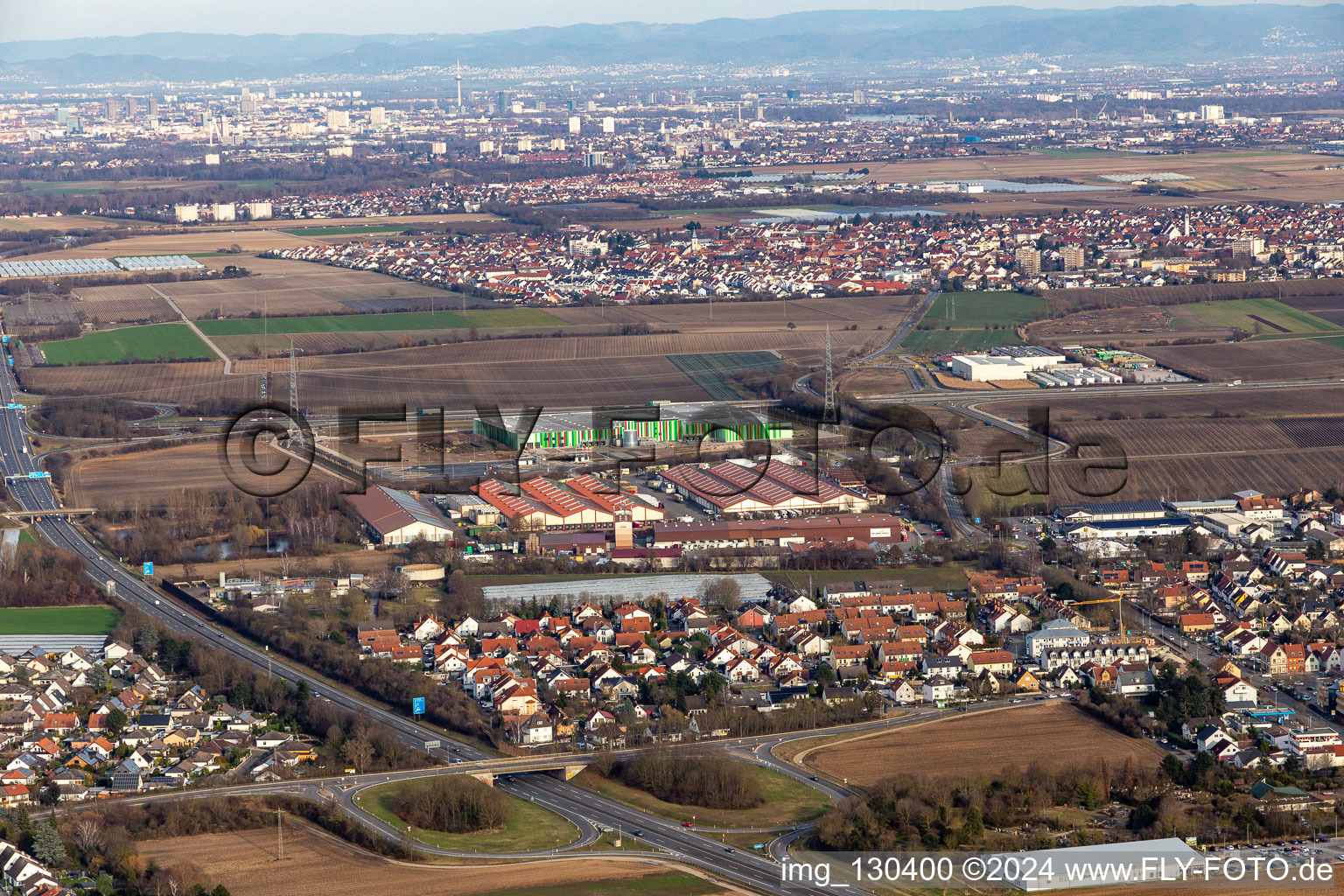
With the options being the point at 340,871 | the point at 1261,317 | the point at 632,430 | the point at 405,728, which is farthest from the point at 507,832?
the point at 1261,317

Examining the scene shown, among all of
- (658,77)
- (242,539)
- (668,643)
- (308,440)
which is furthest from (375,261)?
(658,77)

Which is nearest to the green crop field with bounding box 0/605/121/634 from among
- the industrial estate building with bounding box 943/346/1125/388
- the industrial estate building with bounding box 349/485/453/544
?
the industrial estate building with bounding box 349/485/453/544

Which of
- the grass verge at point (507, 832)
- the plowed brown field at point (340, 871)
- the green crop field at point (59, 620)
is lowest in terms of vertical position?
the green crop field at point (59, 620)

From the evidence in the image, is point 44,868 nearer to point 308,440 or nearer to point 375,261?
point 308,440

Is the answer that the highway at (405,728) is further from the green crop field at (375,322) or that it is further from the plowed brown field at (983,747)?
the green crop field at (375,322)

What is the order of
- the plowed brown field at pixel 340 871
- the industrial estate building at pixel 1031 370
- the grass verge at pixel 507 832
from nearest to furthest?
the plowed brown field at pixel 340 871, the grass verge at pixel 507 832, the industrial estate building at pixel 1031 370

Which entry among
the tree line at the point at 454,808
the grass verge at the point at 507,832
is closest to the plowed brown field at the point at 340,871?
the grass verge at the point at 507,832

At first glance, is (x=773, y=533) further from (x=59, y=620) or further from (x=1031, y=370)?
(x=1031, y=370)
